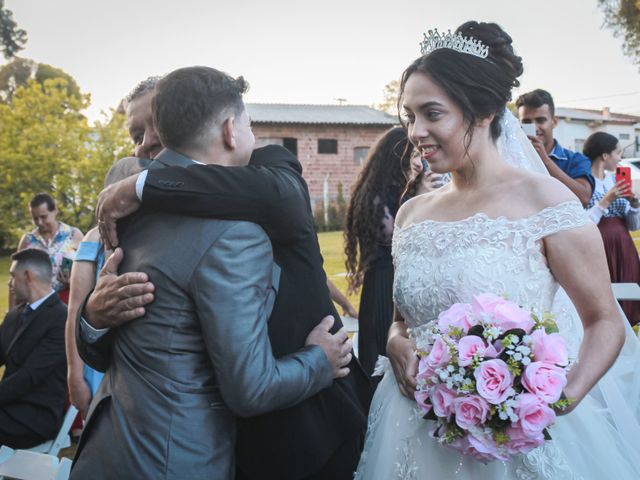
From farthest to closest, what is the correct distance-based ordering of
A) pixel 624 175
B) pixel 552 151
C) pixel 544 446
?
pixel 624 175 < pixel 552 151 < pixel 544 446

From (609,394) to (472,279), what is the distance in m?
0.76

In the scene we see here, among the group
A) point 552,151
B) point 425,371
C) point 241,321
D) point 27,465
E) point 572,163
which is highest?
point 552,151

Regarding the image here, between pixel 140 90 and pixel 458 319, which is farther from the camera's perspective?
pixel 140 90

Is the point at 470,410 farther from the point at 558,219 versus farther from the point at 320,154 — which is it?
the point at 320,154

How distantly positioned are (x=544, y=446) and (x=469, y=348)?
1.92 feet

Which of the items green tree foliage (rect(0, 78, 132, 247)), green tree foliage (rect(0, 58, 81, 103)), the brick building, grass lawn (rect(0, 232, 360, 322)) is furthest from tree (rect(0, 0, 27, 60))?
green tree foliage (rect(0, 58, 81, 103))

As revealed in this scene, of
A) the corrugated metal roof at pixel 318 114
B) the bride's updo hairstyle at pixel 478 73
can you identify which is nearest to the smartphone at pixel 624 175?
the bride's updo hairstyle at pixel 478 73

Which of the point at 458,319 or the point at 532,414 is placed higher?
the point at 458,319

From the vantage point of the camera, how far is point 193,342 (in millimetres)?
1910

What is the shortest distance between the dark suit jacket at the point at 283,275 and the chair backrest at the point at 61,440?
8.58ft

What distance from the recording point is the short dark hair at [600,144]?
6848 mm

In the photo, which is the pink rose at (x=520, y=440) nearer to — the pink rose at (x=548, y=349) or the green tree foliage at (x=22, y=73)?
the pink rose at (x=548, y=349)

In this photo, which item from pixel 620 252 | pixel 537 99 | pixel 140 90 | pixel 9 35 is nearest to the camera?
pixel 140 90

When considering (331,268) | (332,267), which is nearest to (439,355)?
(331,268)
